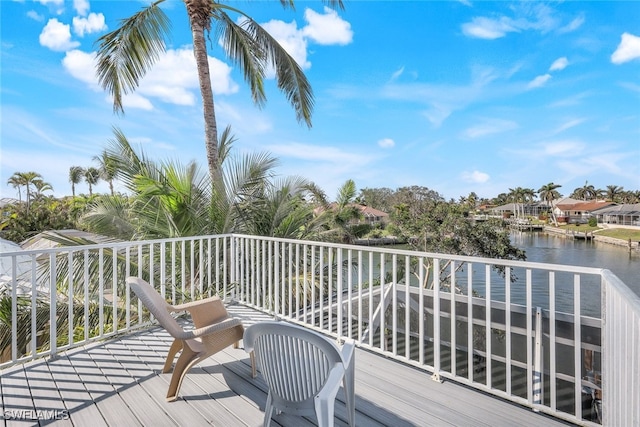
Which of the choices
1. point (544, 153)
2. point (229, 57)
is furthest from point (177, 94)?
point (544, 153)

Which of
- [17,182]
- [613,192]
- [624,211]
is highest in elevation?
[613,192]

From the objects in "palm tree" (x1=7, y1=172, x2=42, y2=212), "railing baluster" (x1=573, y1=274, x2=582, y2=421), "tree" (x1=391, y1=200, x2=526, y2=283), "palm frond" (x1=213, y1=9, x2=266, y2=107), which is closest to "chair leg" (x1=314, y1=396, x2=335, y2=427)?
"railing baluster" (x1=573, y1=274, x2=582, y2=421)

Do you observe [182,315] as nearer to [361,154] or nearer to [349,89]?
[349,89]

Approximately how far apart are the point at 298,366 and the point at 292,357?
0.05m

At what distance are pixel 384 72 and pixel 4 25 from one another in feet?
68.1

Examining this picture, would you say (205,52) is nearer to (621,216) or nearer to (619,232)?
(619,232)

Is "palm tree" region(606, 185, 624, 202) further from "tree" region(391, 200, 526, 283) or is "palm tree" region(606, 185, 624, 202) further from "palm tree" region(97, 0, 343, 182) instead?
"palm tree" region(97, 0, 343, 182)

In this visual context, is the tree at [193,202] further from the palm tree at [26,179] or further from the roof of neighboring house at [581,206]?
the roof of neighboring house at [581,206]

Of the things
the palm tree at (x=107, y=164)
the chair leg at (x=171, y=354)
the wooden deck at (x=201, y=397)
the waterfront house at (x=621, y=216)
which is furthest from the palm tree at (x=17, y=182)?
the waterfront house at (x=621, y=216)

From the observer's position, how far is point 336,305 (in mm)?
4754

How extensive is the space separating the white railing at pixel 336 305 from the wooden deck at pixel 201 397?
0.17 meters

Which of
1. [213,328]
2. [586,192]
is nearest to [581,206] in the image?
[586,192]

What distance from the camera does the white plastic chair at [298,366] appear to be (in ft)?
5.07

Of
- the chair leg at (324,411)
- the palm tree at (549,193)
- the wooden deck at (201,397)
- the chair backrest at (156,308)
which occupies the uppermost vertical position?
the palm tree at (549,193)
